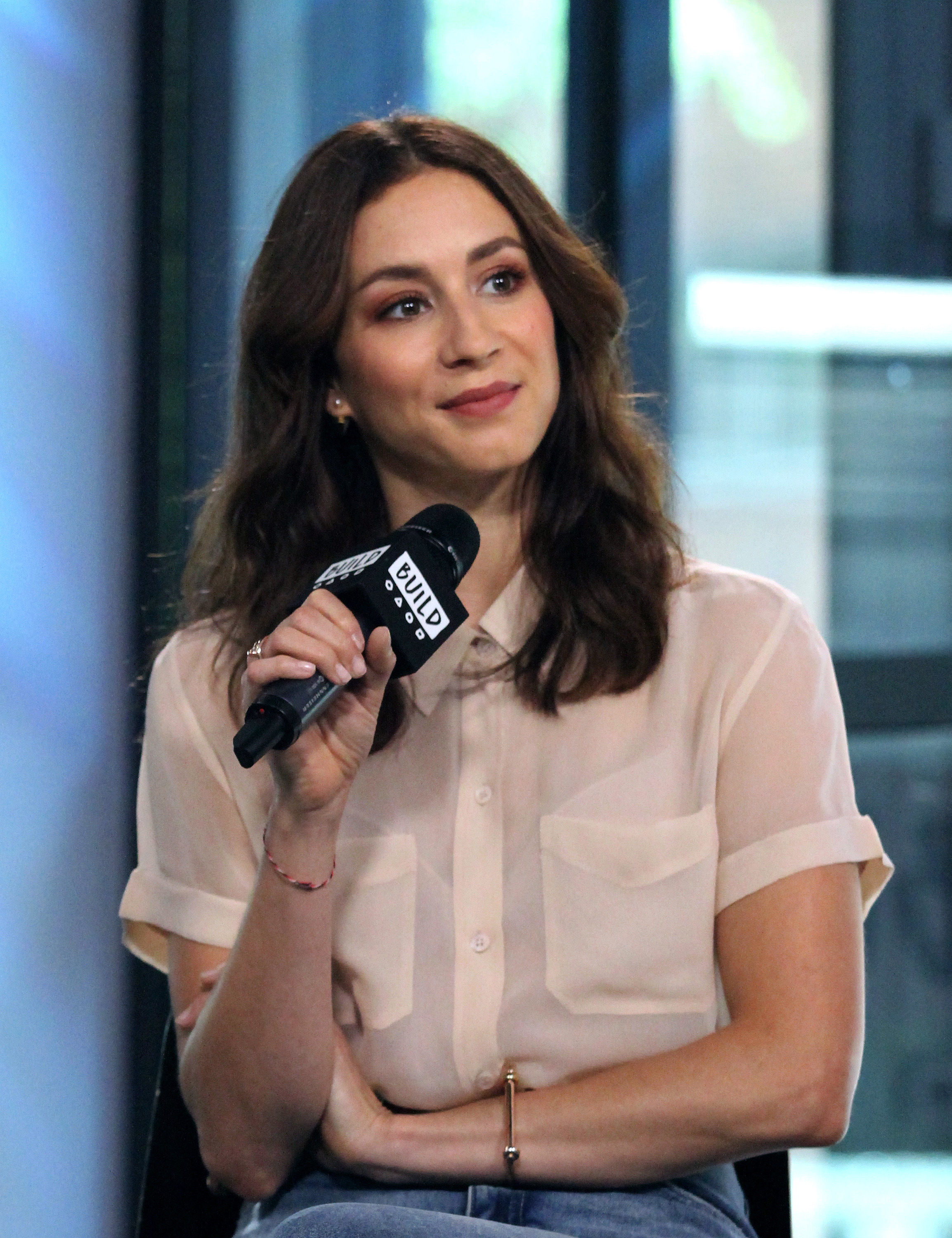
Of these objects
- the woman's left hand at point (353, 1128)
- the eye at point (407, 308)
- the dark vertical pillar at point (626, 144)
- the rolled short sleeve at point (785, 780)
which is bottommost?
the woman's left hand at point (353, 1128)

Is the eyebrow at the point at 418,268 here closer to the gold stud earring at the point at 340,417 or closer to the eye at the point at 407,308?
the eye at the point at 407,308

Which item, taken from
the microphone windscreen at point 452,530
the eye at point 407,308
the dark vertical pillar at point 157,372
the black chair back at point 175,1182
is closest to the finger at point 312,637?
the microphone windscreen at point 452,530

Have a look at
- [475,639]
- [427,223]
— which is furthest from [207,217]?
[475,639]

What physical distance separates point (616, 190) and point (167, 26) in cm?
76

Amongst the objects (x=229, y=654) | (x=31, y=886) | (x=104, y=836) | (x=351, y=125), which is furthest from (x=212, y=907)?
(x=351, y=125)

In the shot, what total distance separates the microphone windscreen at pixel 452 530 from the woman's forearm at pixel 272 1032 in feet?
0.89

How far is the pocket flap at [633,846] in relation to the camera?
1.40 metres

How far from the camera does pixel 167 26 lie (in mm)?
2129

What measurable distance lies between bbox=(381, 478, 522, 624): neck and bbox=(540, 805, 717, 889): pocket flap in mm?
281

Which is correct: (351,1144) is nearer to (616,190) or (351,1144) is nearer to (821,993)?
(821,993)

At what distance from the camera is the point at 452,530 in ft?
3.81

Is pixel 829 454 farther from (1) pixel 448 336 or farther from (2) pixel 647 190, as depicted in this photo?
(1) pixel 448 336

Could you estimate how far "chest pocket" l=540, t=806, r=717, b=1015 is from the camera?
54.2 inches

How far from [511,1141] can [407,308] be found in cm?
87
